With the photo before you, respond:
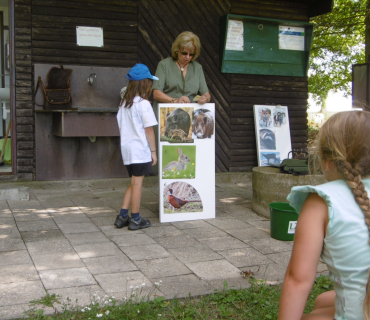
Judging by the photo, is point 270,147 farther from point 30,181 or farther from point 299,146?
point 30,181

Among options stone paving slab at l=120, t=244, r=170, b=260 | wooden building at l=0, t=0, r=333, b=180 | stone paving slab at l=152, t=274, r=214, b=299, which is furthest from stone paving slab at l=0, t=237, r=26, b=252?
wooden building at l=0, t=0, r=333, b=180

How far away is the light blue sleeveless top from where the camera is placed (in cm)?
154

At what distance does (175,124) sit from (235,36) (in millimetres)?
3578

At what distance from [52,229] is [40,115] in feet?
9.00

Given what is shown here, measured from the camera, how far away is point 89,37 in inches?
283

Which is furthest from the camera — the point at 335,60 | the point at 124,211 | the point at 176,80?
the point at 335,60

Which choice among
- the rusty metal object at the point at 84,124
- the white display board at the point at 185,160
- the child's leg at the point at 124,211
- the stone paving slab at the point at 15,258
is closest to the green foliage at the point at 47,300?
the stone paving slab at the point at 15,258

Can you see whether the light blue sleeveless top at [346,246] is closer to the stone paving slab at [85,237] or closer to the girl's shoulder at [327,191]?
the girl's shoulder at [327,191]

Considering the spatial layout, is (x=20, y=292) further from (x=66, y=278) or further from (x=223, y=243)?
(x=223, y=243)

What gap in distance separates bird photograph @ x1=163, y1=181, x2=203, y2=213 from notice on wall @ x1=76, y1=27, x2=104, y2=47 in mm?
3205

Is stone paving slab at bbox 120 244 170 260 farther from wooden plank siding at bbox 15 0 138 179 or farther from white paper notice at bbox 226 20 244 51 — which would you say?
white paper notice at bbox 226 20 244 51

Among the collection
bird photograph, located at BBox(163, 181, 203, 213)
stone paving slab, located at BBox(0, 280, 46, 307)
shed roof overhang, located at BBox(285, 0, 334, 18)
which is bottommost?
stone paving slab, located at BBox(0, 280, 46, 307)

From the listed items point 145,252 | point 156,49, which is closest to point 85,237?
point 145,252

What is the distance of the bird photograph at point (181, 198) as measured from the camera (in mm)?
5211
